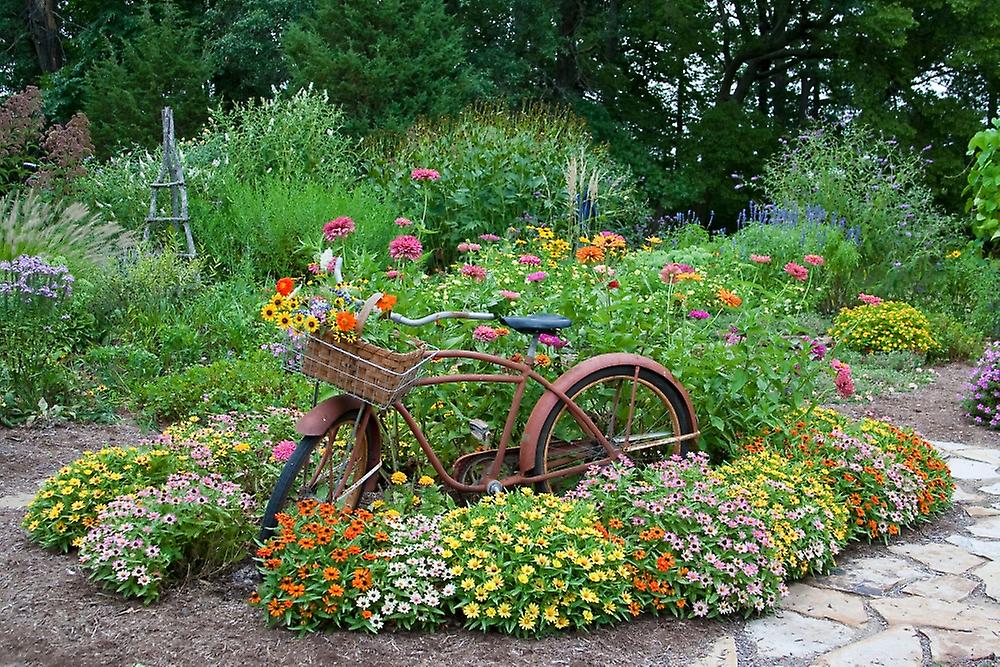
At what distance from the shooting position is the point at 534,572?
3020 millimetres

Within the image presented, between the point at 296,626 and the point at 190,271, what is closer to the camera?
the point at 296,626

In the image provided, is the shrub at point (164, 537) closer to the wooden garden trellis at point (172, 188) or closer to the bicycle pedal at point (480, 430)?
the bicycle pedal at point (480, 430)

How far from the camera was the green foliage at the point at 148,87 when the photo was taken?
56.8 feet

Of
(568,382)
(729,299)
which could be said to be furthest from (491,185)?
(568,382)

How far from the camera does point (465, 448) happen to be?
406cm

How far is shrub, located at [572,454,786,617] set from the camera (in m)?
3.15

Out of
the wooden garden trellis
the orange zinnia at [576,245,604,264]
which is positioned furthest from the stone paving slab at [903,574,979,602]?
the wooden garden trellis

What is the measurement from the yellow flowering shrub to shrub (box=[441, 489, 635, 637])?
0.65m

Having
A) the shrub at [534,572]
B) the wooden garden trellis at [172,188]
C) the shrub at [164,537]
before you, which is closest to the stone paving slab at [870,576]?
the shrub at [534,572]

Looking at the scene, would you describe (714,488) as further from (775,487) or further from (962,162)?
(962,162)

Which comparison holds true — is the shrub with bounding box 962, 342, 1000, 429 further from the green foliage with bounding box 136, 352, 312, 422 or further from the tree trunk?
the tree trunk

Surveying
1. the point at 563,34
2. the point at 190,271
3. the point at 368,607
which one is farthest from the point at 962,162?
the point at 368,607

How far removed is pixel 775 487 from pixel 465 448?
50.8 inches

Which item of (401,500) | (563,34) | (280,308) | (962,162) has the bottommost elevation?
(401,500)
